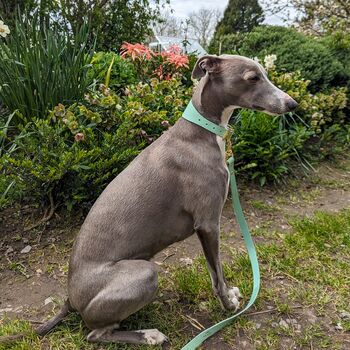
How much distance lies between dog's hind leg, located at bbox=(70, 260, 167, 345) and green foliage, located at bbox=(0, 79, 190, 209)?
121 cm

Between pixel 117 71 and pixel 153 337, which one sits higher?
pixel 117 71

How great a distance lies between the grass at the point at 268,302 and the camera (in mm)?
2496

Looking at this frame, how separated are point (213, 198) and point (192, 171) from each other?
0.22 meters

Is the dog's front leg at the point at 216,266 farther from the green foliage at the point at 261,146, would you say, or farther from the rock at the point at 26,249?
the green foliage at the point at 261,146

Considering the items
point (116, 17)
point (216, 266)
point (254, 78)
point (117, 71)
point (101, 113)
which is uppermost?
point (116, 17)

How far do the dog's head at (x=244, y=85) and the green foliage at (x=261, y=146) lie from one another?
7.06 ft

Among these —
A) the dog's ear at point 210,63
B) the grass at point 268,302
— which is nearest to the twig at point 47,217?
the grass at point 268,302

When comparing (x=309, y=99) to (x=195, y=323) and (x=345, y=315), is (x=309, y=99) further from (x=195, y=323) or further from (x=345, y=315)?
(x=195, y=323)

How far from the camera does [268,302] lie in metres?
2.85

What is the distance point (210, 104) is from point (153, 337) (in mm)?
1527

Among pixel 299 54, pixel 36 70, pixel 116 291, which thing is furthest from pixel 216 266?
pixel 299 54

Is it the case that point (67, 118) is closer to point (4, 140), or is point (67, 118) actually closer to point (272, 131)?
point (4, 140)

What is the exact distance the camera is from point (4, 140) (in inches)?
150

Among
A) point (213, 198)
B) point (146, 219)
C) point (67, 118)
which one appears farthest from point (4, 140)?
point (213, 198)
